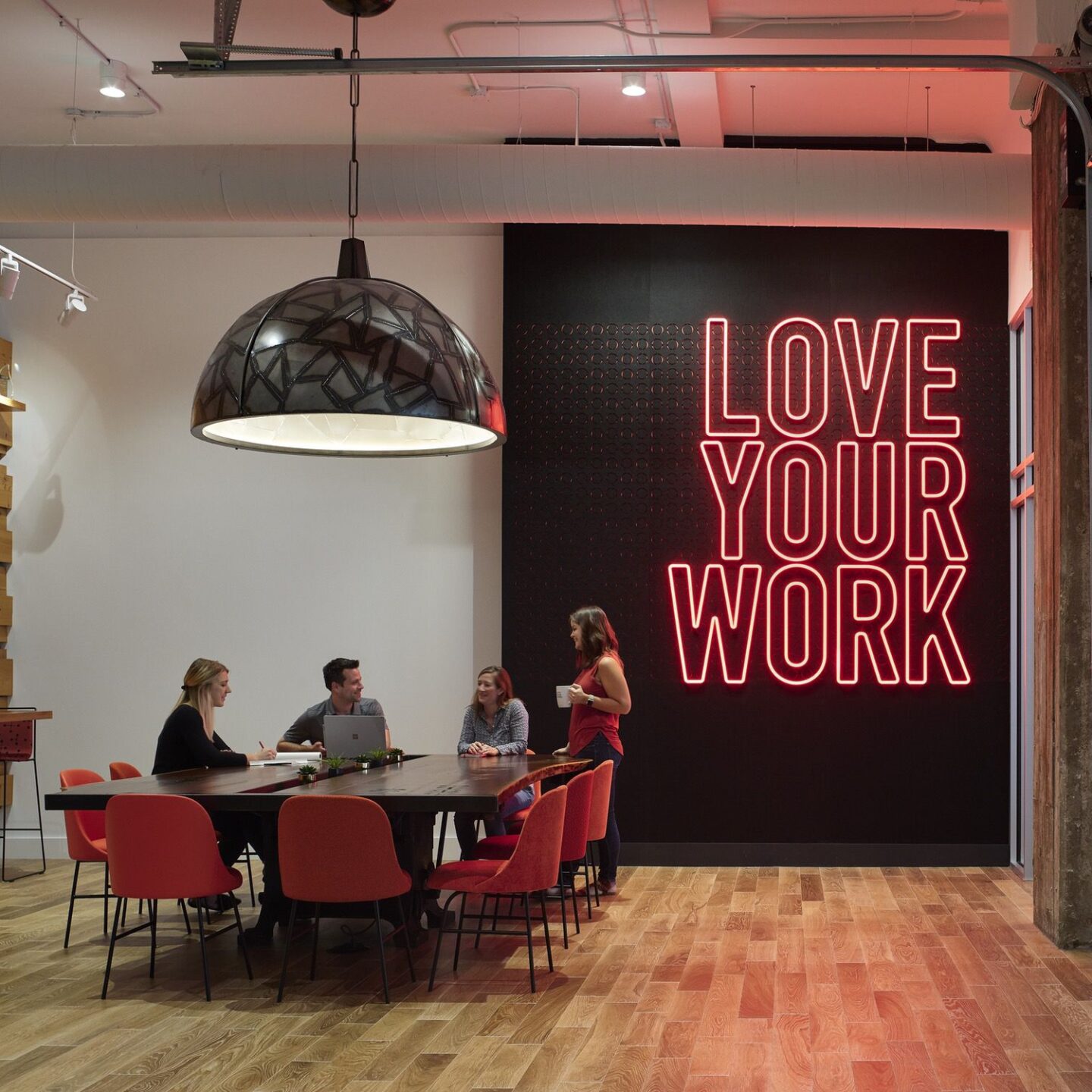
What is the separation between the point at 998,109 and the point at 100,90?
5390mm

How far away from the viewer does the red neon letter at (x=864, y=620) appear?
8.67 metres

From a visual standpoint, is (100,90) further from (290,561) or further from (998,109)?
(998,109)

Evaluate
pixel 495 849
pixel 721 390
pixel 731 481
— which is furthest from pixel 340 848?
pixel 721 390

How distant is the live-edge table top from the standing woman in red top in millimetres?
508

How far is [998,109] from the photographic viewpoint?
829 centimetres

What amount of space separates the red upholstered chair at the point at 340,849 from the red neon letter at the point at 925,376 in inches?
201

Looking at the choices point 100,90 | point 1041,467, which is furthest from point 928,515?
point 100,90

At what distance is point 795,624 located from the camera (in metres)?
8.73

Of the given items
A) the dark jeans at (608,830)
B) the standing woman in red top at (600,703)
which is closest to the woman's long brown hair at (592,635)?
the standing woman in red top at (600,703)

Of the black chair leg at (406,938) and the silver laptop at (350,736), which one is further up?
the silver laptop at (350,736)

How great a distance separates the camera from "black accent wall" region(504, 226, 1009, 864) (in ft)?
28.4

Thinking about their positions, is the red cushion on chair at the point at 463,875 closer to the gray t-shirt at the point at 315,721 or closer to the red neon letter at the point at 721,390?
the gray t-shirt at the point at 315,721

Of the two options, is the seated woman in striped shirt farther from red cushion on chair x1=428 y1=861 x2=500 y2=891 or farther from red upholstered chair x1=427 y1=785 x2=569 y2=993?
red upholstered chair x1=427 y1=785 x2=569 y2=993

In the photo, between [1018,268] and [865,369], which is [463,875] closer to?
[865,369]
